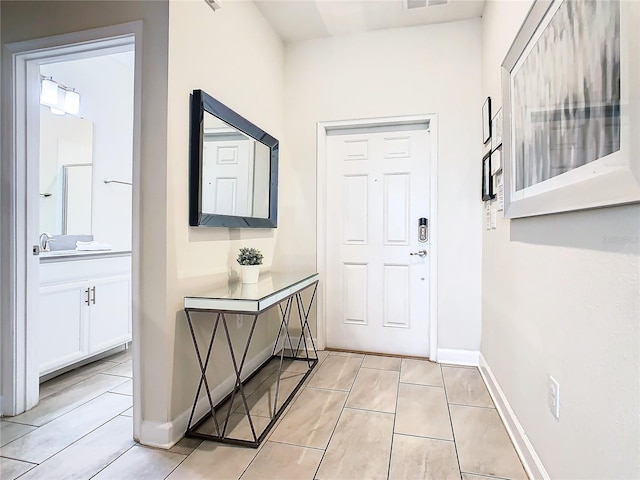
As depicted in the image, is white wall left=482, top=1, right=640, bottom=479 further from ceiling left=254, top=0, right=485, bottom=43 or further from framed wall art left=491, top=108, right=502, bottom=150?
ceiling left=254, top=0, right=485, bottom=43

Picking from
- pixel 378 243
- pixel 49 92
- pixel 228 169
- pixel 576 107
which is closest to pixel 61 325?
pixel 228 169

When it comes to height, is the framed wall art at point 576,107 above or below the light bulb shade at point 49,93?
below

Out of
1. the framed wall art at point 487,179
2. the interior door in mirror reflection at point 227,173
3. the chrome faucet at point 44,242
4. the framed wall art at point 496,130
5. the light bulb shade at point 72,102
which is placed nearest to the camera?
the interior door in mirror reflection at point 227,173

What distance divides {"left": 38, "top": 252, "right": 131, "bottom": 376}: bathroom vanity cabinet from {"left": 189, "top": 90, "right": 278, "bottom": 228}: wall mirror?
4.04ft

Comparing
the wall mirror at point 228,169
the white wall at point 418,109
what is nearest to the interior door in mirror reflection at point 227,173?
the wall mirror at point 228,169

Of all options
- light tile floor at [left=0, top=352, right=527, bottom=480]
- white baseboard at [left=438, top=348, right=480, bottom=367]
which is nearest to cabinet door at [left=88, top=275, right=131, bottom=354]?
light tile floor at [left=0, top=352, right=527, bottom=480]

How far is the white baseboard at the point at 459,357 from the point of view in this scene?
2912mm

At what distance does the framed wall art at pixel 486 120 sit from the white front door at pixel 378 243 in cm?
50

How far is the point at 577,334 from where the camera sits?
46.6 inches

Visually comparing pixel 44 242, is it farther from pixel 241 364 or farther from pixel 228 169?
pixel 241 364

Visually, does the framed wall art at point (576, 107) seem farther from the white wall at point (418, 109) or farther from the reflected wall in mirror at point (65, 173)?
the reflected wall in mirror at point (65, 173)

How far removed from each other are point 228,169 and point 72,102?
5.98 ft

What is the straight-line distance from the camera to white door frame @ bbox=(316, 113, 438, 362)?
9.82 ft

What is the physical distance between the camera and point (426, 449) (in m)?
1.76
